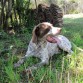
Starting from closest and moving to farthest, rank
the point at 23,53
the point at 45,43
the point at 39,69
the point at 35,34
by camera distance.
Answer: the point at 39,69 < the point at 35,34 < the point at 45,43 < the point at 23,53

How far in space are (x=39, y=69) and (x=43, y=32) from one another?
0.67 metres

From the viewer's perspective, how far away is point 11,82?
4.84 m

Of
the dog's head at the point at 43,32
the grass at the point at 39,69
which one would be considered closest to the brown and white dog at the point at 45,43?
the dog's head at the point at 43,32

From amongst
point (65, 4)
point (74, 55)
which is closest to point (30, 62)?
point (74, 55)

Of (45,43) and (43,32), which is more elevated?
(43,32)

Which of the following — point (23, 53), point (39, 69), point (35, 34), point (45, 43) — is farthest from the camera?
point (23, 53)

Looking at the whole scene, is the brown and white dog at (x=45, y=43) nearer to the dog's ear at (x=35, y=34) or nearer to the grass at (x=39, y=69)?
the dog's ear at (x=35, y=34)

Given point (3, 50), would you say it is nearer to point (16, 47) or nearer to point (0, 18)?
point (16, 47)

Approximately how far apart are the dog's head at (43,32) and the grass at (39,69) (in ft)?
1.49

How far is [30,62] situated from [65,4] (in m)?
15.5

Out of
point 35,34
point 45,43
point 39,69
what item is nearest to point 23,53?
point 45,43

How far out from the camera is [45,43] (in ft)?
19.4

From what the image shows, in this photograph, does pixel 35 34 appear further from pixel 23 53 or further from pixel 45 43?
pixel 23 53

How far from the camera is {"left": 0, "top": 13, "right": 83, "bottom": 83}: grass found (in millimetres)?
4782
